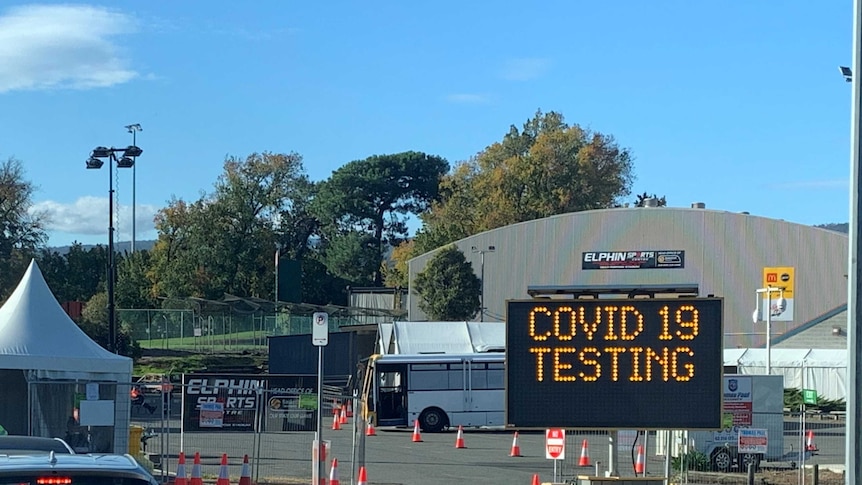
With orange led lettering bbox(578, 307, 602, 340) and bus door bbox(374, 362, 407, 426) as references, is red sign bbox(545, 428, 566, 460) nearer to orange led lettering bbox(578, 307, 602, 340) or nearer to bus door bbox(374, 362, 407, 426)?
orange led lettering bbox(578, 307, 602, 340)

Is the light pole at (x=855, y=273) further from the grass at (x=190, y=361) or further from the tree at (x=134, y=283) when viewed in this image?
the tree at (x=134, y=283)

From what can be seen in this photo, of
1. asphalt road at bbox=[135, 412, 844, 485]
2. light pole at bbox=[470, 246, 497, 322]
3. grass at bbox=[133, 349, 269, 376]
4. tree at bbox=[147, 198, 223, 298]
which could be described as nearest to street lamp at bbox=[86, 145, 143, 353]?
asphalt road at bbox=[135, 412, 844, 485]

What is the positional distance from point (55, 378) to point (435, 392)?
19.6 meters

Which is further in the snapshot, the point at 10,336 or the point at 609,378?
the point at 10,336

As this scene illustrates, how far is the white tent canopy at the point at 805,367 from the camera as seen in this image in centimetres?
5150

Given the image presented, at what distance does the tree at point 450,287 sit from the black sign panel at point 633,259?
652 centimetres

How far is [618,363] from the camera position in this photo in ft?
41.8

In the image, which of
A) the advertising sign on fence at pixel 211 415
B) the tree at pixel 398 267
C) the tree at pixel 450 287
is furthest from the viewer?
the tree at pixel 398 267

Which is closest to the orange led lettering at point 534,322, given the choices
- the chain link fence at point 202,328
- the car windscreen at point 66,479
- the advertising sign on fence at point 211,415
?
the car windscreen at point 66,479

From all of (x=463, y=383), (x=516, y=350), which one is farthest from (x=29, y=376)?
(x=463, y=383)

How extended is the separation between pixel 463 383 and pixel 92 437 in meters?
20.4

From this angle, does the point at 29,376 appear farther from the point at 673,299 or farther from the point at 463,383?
the point at 463,383

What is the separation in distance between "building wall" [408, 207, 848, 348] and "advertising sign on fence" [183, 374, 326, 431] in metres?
37.8

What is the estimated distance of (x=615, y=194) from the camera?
97000 millimetres
